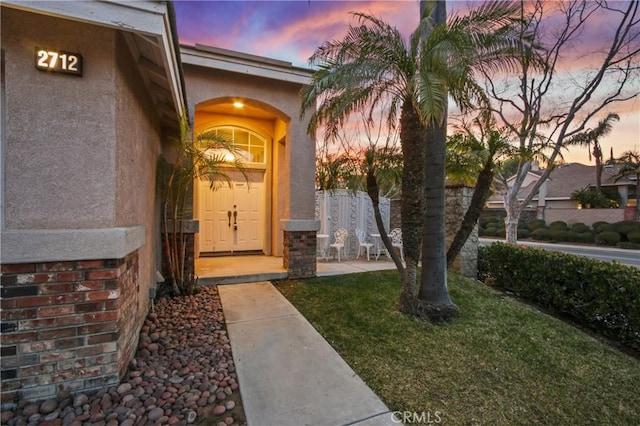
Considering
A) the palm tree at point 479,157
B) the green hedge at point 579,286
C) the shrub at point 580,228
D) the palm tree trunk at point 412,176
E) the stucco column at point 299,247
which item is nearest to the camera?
the green hedge at point 579,286

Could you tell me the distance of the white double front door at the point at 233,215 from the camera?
854 centimetres

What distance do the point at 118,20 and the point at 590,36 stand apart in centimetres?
1567

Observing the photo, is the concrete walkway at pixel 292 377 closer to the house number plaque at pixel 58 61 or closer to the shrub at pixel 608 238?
the house number plaque at pixel 58 61

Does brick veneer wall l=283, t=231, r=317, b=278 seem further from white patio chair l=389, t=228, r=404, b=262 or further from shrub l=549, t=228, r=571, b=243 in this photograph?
shrub l=549, t=228, r=571, b=243

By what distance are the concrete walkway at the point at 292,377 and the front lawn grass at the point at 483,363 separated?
0.67 feet

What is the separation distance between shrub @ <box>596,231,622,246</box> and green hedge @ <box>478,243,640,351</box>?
715 inches

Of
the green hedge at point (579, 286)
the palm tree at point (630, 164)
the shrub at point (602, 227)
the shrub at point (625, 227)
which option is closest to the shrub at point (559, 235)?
the shrub at point (602, 227)

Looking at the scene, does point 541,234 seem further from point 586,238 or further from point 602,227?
point 602,227

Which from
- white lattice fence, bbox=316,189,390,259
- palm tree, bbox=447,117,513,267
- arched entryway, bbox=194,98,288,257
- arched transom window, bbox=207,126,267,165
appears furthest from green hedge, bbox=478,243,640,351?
arched transom window, bbox=207,126,267,165

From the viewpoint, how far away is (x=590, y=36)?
10.8 meters

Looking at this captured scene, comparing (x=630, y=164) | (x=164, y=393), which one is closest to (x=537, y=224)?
(x=630, y=164)

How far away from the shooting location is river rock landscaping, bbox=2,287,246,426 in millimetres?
2214

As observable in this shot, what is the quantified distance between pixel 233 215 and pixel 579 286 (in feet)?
27.3

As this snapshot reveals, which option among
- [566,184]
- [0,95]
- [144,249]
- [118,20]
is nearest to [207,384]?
[144,249]
